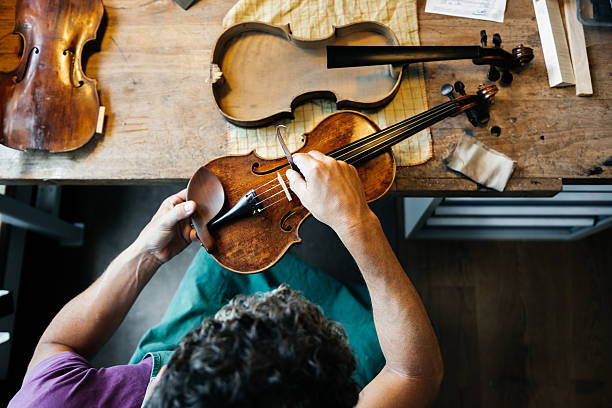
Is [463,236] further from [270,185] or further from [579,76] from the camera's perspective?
[270,185]

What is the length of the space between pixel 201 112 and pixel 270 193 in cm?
41

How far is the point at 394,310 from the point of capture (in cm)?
99

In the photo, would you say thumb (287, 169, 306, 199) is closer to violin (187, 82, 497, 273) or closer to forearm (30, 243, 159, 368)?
violin (187, 82, 497, 273)

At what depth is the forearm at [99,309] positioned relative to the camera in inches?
42.3

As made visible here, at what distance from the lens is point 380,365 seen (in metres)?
1.21

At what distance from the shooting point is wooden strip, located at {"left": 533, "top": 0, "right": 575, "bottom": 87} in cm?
123

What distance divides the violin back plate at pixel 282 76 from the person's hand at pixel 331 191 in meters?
0.27

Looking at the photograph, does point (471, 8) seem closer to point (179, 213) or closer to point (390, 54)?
point (390, 54)

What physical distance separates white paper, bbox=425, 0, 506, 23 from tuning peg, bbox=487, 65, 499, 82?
23 cm

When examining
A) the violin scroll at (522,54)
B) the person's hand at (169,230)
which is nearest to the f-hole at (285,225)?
the person's hand at (169,230)

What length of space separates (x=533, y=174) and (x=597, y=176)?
194 millimetres

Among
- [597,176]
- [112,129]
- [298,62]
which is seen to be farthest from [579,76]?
[112,129]

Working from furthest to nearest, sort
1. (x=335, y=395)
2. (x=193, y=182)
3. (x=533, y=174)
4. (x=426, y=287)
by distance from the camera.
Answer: (x=426, y=287)
(x=533, y=174)
(x=193, y=182)
(x=335, y=395)

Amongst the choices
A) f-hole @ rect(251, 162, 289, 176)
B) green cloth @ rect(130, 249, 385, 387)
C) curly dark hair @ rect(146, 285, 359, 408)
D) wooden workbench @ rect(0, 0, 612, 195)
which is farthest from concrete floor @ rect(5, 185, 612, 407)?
curly dark hair @ rect(146, 285, 359, 408)
